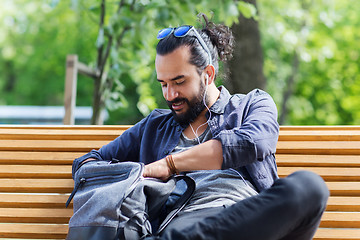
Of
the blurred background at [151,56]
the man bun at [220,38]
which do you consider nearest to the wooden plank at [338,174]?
the man bun at [220,38]

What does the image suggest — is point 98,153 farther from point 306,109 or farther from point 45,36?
point 45,36

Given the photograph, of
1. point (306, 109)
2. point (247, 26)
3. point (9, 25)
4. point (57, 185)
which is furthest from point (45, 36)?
point (57, 185)

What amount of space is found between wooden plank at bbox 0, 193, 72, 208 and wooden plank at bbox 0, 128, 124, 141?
1.32ft

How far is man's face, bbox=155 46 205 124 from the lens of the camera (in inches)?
109

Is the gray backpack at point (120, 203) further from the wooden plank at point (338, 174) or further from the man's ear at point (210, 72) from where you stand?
the wooden plank at point (338, 174)

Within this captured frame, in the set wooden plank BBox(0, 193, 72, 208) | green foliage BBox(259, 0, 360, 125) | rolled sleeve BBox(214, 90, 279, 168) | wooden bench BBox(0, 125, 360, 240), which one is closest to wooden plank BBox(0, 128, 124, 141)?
wooden bench BBox(0, 125, 360, 240)

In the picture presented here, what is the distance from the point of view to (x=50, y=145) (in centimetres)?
335

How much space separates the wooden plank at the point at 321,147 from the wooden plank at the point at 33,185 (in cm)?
136

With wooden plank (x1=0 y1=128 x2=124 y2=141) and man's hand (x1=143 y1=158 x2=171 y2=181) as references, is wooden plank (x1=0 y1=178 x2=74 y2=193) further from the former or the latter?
man's hand (x1=143 y1=158 x2=171 y2=181)

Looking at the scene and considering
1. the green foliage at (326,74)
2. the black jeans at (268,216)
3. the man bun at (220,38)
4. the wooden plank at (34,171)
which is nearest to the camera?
the black jeans at (268,216)

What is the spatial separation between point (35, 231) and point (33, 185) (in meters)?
0.31

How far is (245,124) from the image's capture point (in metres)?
2.57

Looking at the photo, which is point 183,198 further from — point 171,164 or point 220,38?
point 220,38

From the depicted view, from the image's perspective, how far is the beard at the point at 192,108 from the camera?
285 centimetres
